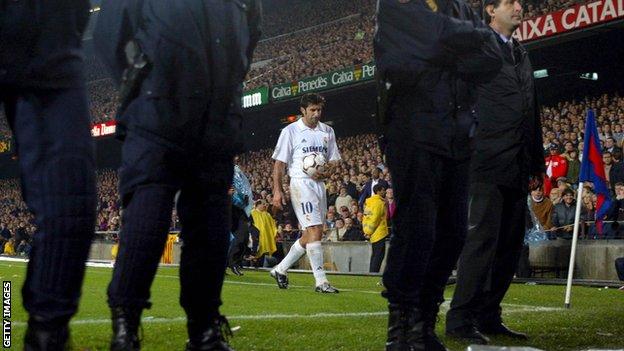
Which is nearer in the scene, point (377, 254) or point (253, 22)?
point (253, 22)

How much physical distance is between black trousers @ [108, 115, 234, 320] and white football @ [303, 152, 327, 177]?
19.2ft

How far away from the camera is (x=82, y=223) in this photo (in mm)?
2369

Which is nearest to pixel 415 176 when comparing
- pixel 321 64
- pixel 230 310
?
pixel 230 310

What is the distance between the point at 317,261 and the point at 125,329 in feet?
20.4

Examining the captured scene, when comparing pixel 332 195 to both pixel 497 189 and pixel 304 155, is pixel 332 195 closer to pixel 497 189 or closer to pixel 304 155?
pixel 304 155

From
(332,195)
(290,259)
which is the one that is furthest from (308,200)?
(332,195)

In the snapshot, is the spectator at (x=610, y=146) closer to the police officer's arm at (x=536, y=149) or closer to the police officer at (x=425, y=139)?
the police officer's arm at (x=536, y=149)

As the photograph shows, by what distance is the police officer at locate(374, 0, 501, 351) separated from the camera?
3695mm

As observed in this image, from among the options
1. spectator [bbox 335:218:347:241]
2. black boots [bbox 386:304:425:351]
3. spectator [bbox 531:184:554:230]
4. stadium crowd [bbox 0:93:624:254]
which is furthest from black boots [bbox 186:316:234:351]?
spectator [bbox 335:218:347:241]

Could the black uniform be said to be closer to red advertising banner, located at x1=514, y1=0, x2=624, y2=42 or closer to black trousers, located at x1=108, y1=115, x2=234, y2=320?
black trousers, located at x1=108, y1=115, x2=234, y2=320

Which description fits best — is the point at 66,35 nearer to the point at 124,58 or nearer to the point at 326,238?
the point at 124,58

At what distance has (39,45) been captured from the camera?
7.82 feet

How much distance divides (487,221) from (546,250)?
27.4 ft

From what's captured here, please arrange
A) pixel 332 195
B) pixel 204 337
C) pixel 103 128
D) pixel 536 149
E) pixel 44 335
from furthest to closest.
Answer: pixel 103 128
pixel 332 195
pixel 536 149
pixel 204 337
pixel 44 335
